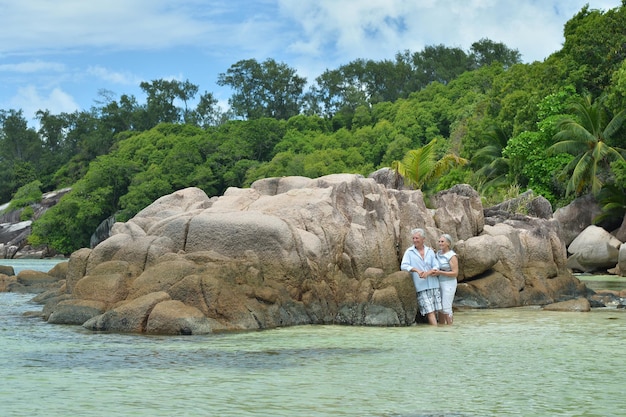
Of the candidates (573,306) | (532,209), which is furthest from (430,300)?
(532,209)

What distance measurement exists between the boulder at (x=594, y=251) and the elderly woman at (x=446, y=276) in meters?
21.2

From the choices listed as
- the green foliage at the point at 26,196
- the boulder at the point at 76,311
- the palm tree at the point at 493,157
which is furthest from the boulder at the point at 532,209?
the green foliage at the point at 26,196

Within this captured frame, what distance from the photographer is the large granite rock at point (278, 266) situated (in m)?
15.7

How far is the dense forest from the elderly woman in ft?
44.6

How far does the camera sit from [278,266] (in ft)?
54.8

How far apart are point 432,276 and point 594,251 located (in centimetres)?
2155

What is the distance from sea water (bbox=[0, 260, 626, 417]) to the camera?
8.82 metres

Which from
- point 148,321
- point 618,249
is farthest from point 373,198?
point 618,249

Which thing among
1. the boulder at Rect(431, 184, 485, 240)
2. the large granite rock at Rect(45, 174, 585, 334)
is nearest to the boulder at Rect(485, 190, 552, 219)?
the boulder at Rect(431, 184, 485, 240)

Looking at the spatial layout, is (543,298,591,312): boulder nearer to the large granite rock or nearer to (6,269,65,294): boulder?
the large granite rock

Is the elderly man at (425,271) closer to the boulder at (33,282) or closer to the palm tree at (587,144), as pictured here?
the boulder at (33,282)

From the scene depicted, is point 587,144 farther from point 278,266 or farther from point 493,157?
point 278,266

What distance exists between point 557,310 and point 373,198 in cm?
493

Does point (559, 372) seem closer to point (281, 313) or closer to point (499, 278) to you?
point (281, 313)
